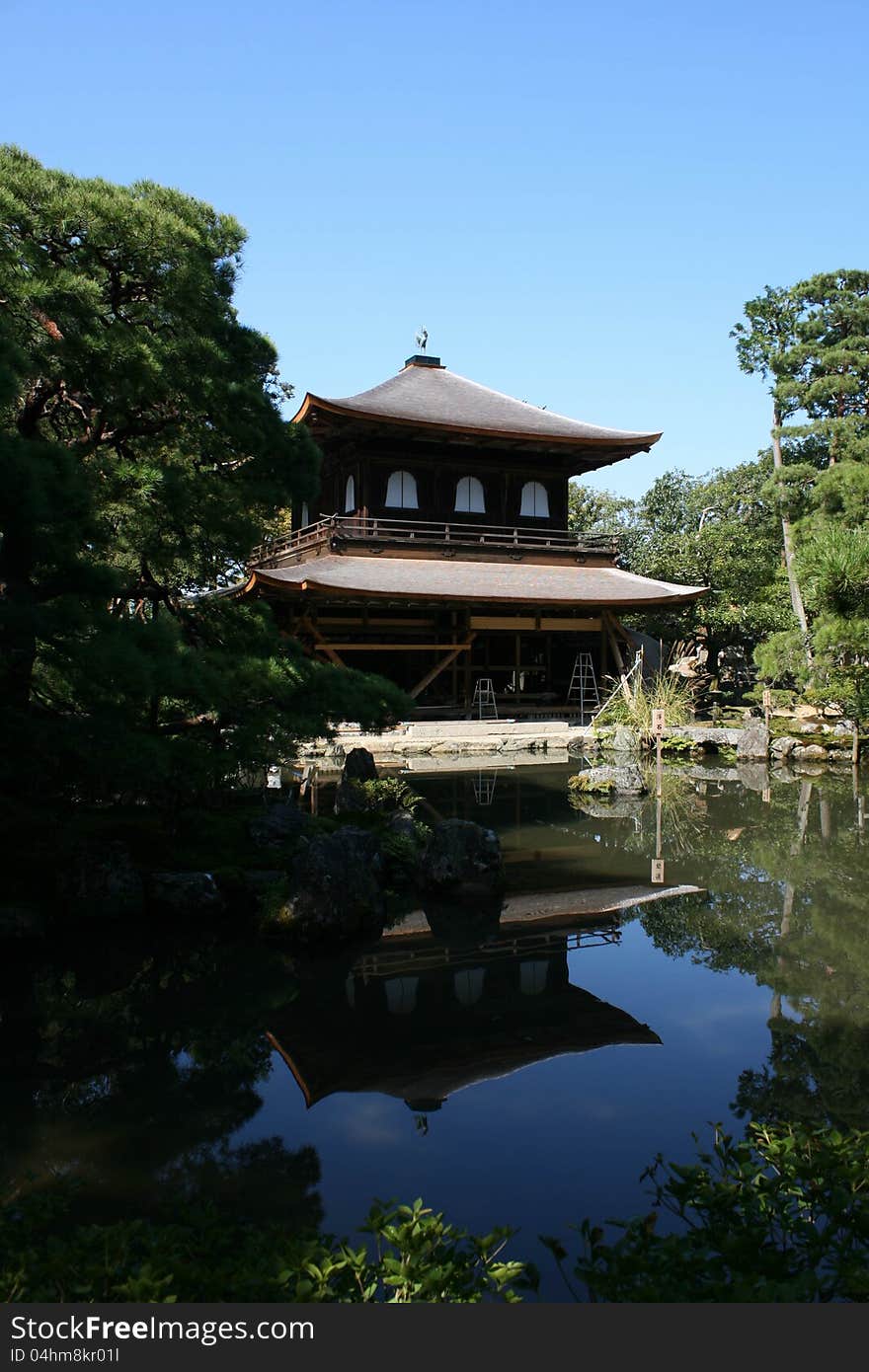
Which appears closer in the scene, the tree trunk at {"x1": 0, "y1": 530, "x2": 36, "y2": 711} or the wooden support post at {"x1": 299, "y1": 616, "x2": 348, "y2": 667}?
the tree trunk at {"x1": 0, "y1": 530, "x2": 36, "y2": 711}

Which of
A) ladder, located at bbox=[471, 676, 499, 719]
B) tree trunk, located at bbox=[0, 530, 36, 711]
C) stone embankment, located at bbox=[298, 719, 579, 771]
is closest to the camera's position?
tree trunk, located at bbox=[0, 530, 36, 711]

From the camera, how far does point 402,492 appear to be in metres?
20.6

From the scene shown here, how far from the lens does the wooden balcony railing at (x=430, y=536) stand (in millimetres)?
19562

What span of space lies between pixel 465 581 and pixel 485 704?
8.34 feet

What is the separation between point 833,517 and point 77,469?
1771 centimetres

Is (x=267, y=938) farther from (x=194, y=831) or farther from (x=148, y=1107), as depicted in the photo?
(x=148, y=1107)

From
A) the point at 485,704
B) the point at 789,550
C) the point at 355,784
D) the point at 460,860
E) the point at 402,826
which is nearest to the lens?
the point at 460,860

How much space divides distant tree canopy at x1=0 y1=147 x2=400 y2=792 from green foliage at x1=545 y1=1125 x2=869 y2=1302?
4.05m

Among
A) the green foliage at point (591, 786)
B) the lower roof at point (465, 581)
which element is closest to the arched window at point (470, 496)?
the lower roof at point (465, 581)

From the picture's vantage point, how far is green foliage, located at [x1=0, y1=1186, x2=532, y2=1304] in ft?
7.84

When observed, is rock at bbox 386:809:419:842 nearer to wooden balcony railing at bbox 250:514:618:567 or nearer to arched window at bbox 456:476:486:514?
wooden balcony railing at bbox 250:514:618:567

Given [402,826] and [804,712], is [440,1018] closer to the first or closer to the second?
[402,826]

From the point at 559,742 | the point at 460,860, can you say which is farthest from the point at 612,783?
the point at 460,860

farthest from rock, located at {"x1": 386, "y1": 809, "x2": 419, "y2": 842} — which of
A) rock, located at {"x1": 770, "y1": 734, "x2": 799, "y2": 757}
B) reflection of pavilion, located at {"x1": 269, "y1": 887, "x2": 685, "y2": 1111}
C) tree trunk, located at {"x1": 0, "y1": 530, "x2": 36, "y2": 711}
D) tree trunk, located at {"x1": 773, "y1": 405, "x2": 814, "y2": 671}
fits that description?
tree trunk, located at {"x1": 773, "y1": 405, "x2": 814, "y2": 671}
